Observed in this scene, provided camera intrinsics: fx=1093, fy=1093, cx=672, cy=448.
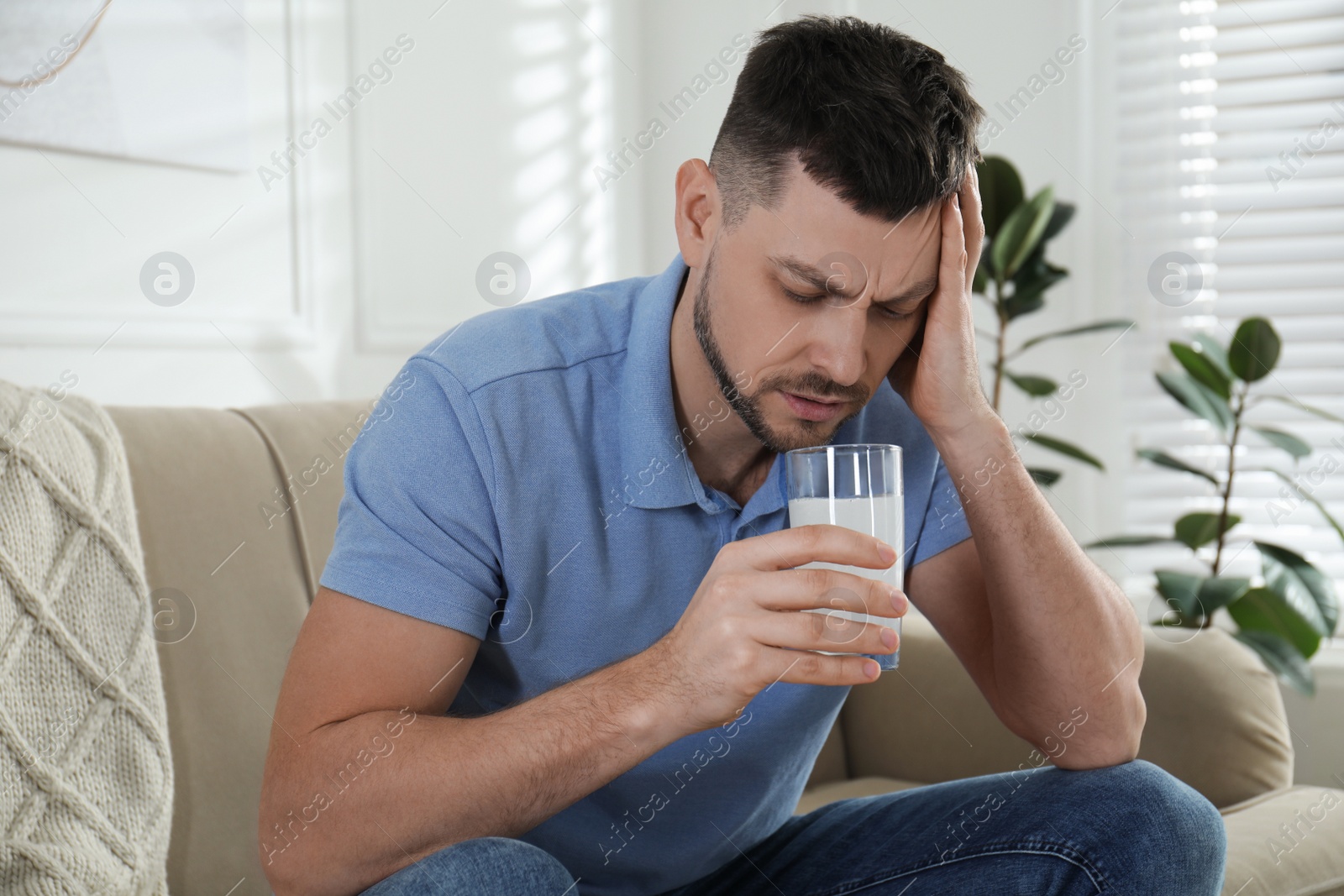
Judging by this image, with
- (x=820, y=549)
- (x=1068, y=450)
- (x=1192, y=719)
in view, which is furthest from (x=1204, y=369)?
(x=820, y=549)

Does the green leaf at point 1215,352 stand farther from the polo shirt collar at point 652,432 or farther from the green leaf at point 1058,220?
the polo shirt collar at point 652,432

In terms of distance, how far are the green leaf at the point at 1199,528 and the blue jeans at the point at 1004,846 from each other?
1527 mm

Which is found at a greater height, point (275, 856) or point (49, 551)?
point (49, 551)

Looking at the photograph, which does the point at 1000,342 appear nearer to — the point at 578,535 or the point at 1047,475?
the point at 1047,475

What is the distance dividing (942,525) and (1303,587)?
59.7 inches

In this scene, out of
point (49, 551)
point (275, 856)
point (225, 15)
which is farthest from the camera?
point (225, 15)

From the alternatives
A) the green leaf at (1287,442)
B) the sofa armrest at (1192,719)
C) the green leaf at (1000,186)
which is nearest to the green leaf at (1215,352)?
the green leaf at (1287,442)

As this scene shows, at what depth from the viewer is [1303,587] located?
8.09 ft

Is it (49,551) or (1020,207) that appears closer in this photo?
(49,551)

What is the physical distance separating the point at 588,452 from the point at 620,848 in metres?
0.46

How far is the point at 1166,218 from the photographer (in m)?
3.04

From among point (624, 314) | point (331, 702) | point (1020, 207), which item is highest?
point (1020, 207)

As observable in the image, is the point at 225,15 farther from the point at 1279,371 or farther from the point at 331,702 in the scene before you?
the point at 1279,371

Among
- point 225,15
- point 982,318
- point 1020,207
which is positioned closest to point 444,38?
point 225,15
